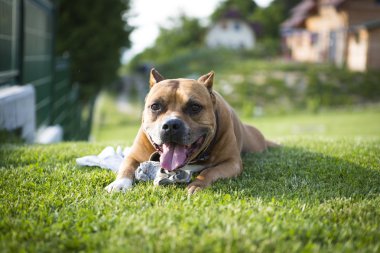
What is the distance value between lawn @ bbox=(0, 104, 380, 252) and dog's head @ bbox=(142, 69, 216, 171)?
1.08 feet

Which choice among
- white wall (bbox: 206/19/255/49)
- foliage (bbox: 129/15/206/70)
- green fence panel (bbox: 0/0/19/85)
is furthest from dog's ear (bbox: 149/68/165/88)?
white wall (bbox: 206/19/255/49)

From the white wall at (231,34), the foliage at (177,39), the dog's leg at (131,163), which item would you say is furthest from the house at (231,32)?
the dog's leg at (131,163)

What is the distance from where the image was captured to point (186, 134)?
12.6 feet

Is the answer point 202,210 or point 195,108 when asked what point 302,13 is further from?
point 202,210

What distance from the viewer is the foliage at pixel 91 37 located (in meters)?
16.2

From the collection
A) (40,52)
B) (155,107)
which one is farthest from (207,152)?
(40,52)

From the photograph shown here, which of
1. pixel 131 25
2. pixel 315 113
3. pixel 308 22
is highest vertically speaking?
pixel 308 22

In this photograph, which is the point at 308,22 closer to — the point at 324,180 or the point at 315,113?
the point at 315,113

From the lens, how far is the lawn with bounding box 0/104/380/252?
2582mm

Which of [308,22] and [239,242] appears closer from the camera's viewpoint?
[239,242]

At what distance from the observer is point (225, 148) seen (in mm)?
4414

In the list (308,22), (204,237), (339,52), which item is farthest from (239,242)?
(308,22)

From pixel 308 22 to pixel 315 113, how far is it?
1594 centimetres

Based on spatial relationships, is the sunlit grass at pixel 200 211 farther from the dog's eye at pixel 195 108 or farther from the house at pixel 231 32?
the house at pixel 231 32
